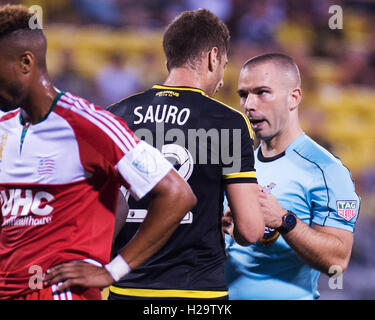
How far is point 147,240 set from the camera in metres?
2.49

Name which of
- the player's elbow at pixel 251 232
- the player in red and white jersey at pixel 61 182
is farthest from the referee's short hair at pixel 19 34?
the player's elbow at pixel 251 232

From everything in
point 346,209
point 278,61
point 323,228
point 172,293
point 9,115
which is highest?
point 278,61

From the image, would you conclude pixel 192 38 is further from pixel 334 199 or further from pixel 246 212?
pixel 334 199

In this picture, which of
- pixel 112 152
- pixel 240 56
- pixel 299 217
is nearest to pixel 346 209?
pixel 299 217

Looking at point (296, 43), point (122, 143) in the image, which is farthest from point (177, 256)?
point (296, 43)

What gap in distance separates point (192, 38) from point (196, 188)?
0.81m

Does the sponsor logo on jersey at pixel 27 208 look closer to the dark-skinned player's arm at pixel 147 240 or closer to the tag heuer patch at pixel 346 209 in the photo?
the dark-skinned player's arm at pixel 147 240

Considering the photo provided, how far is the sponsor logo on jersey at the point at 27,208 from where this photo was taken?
2439mm

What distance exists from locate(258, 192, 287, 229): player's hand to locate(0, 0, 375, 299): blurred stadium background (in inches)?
194

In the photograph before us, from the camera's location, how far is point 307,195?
143 inches

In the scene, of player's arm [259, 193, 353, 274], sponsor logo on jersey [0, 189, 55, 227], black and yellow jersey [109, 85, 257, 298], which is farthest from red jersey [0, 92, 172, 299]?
player's arm [259, 193, 353, 274]

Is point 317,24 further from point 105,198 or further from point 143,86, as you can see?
point 105,198

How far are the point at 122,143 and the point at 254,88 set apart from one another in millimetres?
1616

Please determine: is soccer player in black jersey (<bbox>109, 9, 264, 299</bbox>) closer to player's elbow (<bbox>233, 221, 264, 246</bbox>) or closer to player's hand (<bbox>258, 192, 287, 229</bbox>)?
player's elbow (<bbox>233, 221, 264, 246</bbox>)
